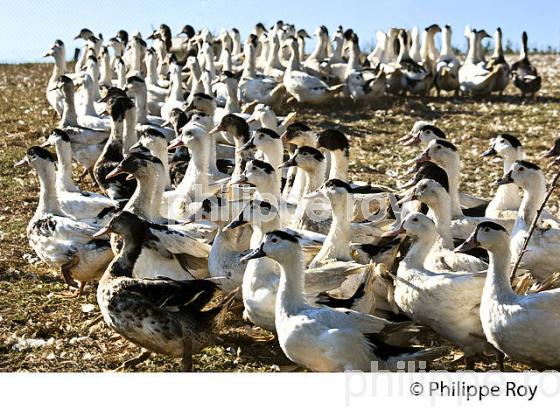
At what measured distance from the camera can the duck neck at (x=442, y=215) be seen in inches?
268

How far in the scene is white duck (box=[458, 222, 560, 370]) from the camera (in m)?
5.16

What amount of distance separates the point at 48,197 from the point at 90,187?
9.56 feet

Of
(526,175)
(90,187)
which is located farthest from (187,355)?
(90,187)

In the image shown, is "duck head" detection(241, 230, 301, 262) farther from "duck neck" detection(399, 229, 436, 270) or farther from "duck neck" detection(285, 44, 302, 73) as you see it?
"duck neck" detection(285, 44, 302, 73)

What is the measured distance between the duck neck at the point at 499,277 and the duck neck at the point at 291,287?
1.12 m

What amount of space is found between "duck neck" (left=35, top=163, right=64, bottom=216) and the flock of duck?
12mm

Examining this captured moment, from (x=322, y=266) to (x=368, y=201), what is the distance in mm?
1648

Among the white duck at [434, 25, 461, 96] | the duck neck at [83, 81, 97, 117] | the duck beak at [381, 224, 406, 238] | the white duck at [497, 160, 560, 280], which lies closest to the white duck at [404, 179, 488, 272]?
the duck beak at [381, 224, 406, 238]

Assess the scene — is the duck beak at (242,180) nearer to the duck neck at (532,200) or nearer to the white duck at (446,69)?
the duck neck at (532,200)

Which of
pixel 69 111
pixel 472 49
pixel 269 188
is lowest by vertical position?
pixel 269 188

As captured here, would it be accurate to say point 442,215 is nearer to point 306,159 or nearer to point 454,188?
point 454,188

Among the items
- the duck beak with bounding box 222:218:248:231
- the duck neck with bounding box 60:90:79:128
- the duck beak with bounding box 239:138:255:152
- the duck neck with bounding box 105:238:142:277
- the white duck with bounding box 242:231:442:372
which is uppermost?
the duck neck with bounding box 60:90:79:128

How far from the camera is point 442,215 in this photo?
6.84 metres

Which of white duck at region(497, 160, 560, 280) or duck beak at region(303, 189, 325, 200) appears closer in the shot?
white duck at region(497, 160, 560, 280)
